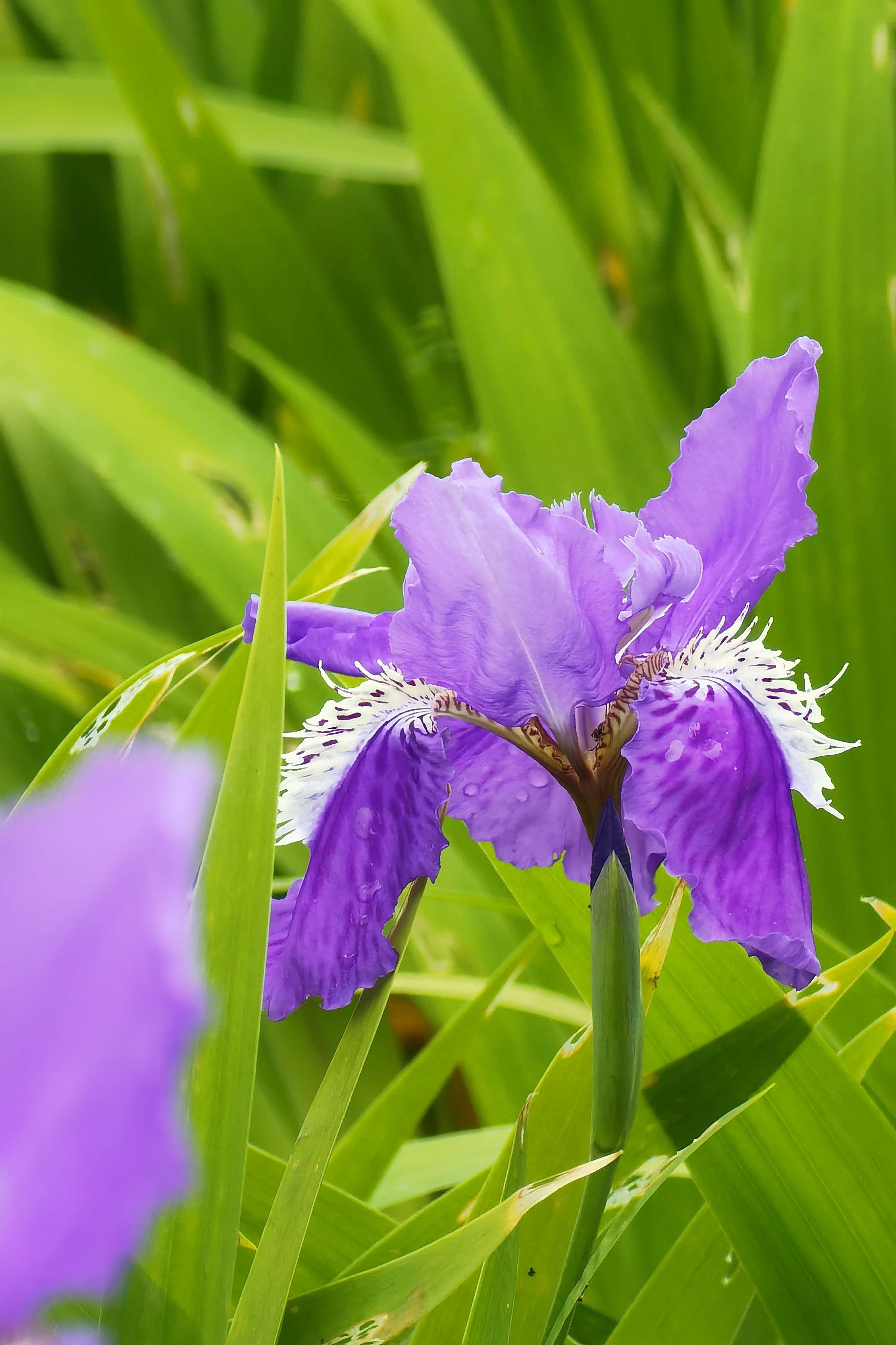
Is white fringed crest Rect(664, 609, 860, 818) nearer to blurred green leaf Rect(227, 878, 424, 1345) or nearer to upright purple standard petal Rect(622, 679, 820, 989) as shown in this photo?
upright purple standard petal Rect(622, 679, 820, 989)

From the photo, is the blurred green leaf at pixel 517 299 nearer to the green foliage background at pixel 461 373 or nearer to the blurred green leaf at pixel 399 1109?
the green foliage background at pixel 461 373

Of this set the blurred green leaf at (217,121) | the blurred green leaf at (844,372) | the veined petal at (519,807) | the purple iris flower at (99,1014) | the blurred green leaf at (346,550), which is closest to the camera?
the purple iris flower at (99,1014)

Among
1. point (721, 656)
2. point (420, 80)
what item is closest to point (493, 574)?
point (721, 656)

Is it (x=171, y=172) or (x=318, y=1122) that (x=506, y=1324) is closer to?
(x=318, y=1122)

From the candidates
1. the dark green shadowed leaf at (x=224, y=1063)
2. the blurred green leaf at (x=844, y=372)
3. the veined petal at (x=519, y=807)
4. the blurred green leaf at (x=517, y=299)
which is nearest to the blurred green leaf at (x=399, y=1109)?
the veined petal at (x=519, y=807)

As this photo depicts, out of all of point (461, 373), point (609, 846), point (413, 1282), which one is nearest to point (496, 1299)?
point (413, 1282)
